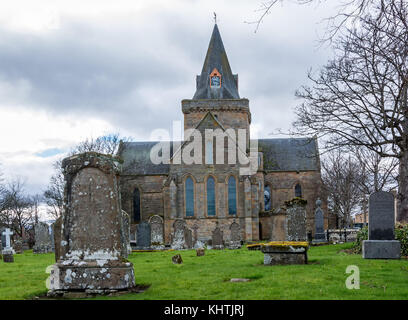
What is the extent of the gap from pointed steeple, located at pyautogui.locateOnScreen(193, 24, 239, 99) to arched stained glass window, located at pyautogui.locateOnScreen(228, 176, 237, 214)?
406 inches

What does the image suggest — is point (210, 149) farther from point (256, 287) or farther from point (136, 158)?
point (256, 287)

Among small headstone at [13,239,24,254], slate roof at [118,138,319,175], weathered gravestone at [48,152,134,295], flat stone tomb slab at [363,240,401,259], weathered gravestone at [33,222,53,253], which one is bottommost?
small headstone at [13,239,24,254]

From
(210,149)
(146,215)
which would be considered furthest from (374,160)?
(146,215)

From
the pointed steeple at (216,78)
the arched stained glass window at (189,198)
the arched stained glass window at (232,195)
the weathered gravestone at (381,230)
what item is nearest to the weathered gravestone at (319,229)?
the arched stained glass window at (232,195)

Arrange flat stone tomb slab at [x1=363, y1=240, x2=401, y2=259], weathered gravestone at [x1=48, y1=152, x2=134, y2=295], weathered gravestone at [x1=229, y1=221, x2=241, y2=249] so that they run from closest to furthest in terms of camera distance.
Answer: weathered gravestone at [x1=48, y1=152, x2=134, y2=295]
flat stone tomb slab at [x1=363, y1=240, x2=401, y2=259]
weathered gravestone at [x1=229, y1=221, x2=241, y2=249]

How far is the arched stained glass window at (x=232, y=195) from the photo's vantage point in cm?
3453

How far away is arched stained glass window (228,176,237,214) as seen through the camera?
34531mm

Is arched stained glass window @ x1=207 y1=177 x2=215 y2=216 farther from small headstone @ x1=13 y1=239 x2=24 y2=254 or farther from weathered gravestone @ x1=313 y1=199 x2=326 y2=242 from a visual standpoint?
small headstone @ x1=13 y1=239 x2=24 y2=254

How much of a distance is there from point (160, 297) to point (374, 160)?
2951cm

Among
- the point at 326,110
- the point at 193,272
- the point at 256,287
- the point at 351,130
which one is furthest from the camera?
the point at 351,130

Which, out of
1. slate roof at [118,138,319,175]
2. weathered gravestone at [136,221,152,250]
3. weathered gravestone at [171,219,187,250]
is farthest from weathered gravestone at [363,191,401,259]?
slate roof at [118,138,319,175]

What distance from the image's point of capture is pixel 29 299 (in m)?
7.47

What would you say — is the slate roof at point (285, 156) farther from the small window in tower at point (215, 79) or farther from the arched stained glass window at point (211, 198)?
the arched stained glass window at point (211, 198)

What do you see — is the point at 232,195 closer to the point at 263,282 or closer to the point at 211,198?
the point at 211,198
